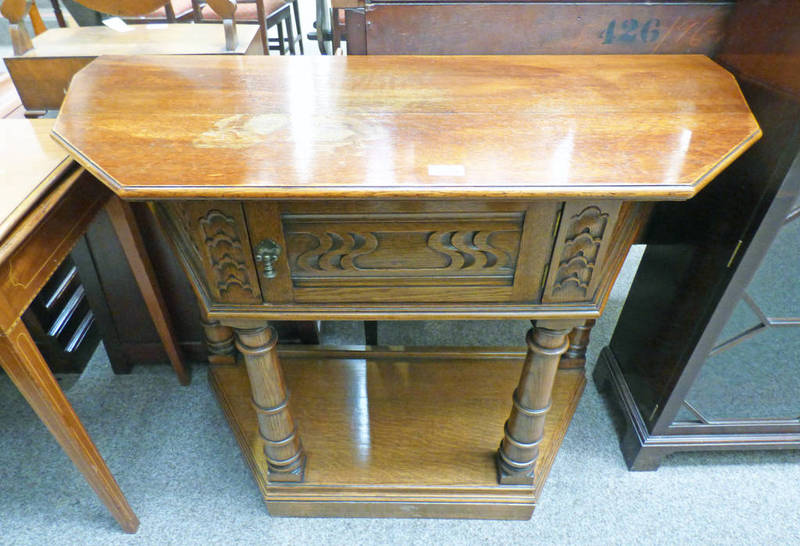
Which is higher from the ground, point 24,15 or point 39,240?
point 24,15

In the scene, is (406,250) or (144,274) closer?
(406,250)

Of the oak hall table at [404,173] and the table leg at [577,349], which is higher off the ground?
the oak hall table at [404,173]

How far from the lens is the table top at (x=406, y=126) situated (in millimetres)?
596

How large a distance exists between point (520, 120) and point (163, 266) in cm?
90

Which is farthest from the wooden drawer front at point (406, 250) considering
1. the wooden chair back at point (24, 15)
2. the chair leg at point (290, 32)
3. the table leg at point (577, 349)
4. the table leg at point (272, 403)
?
the chair leg at point (290, 32)

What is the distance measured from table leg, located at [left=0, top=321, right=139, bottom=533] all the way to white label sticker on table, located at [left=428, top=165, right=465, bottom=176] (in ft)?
2.04

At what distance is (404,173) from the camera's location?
610 mm

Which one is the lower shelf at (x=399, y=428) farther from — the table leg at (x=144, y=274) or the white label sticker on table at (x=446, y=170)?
the white label sticker on table at (x=446, y=170)

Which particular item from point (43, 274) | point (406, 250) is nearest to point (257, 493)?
point (43, 274)

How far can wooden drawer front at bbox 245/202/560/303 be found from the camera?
67 cm

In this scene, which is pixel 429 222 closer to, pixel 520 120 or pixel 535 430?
pixel 520 120

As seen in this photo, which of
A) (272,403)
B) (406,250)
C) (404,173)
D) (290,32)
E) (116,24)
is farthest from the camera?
(290,32)

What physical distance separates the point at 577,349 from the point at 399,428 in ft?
1.61

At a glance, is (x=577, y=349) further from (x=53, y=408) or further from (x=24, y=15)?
(x=24, y=15)
